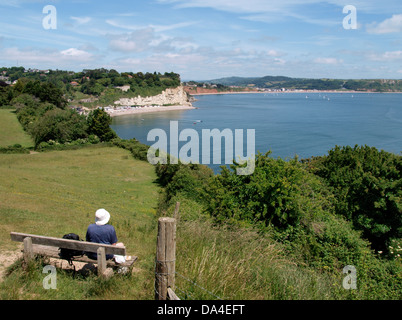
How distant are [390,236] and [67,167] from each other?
2807 centimetres

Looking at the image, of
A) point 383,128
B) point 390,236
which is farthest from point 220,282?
point 383,128

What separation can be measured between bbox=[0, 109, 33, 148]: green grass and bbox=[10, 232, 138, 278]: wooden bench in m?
42.9

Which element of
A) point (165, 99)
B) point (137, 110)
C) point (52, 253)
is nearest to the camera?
point (52, 253)

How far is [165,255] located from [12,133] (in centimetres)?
5289

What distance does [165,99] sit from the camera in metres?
161

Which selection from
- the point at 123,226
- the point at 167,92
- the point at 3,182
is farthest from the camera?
the point at 167,92

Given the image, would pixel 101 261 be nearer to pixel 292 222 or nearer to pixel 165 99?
pixel 292 222

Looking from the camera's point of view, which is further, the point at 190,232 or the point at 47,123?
the point at 47,123

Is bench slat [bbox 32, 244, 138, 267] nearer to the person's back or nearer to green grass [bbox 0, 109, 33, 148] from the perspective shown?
the person's back

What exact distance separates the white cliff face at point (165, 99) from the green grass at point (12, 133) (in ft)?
311

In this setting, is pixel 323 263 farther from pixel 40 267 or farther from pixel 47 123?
pixel 47 123

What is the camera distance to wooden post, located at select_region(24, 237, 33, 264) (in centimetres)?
503

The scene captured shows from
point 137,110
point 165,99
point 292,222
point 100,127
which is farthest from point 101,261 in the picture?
point 165,99

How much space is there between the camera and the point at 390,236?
547 inches
